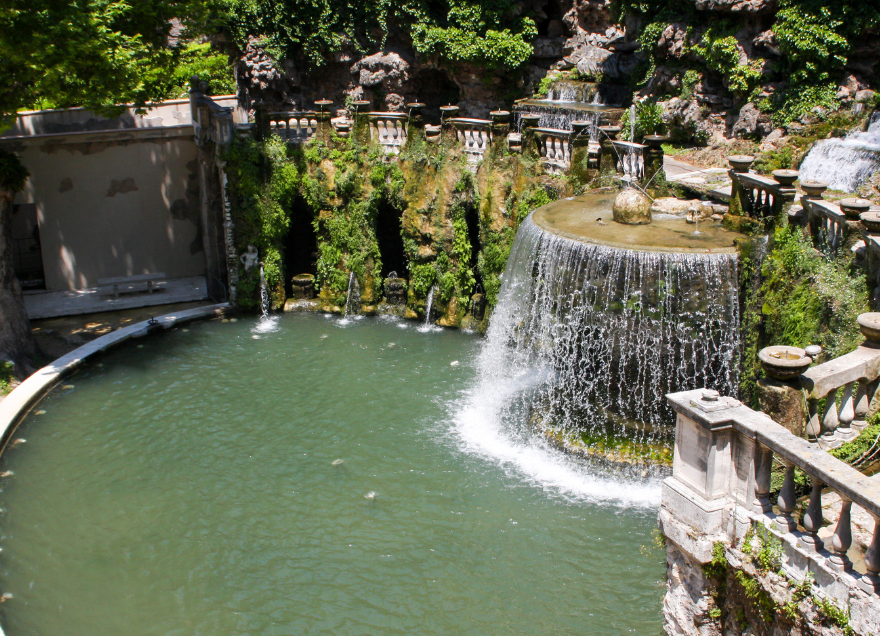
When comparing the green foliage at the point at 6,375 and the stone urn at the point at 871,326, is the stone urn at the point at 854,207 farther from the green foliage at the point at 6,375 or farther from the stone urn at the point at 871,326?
the green foliage at the point at 6,375

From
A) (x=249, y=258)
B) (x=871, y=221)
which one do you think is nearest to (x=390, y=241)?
(x=249, y=258)

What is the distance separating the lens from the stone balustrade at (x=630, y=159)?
15.3m

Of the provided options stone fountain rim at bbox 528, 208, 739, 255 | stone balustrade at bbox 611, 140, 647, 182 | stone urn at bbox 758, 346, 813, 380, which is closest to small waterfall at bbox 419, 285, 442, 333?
stone balustrade at bbox 611, 140, 647, 182

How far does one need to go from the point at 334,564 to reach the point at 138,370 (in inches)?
304

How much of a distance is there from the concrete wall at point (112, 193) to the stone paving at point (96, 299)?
56 centimetres

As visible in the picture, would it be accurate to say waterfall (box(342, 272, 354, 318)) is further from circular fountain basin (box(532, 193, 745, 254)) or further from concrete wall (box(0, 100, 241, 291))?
circular fountain basin (box(532, 193, 745, 254))

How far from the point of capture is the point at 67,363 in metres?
15.6

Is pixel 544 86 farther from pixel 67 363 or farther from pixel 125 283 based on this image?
pixel 67 363

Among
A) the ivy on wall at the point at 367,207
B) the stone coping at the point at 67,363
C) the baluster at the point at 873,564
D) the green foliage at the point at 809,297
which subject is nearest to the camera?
the baluster at the point at 873,564

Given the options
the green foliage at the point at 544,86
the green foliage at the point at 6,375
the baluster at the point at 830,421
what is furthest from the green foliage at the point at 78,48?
the green foliage at the point at 544,86

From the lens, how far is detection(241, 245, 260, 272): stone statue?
19.1m

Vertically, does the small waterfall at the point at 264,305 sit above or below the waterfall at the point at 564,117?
below

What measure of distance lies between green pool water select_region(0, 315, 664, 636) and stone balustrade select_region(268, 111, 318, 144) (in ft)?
21.8

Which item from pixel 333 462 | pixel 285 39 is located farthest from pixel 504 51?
pixel 333 462
